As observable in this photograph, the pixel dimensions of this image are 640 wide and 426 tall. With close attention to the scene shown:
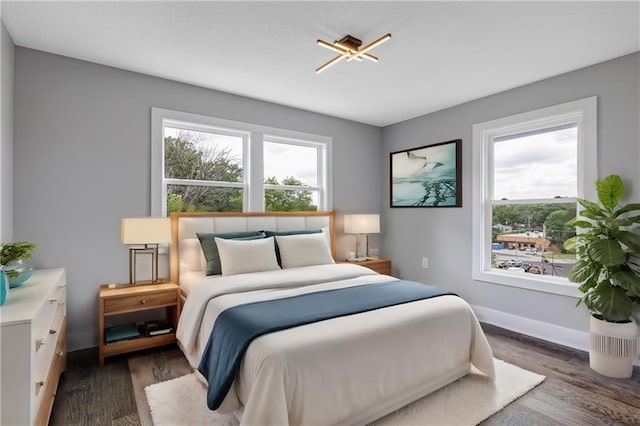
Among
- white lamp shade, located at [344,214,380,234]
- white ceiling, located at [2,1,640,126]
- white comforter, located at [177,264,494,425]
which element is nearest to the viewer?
white comforter, located at [177,264,494,425]

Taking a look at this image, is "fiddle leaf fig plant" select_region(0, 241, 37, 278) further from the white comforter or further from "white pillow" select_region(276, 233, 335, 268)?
"white pillow" select_region(276, 233, 335, 268)

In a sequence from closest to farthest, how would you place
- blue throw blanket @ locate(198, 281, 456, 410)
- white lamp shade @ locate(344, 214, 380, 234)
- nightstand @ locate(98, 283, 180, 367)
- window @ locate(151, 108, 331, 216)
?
blue throw blanket @ locate(198, 281, 456, 410)
nightstand @ locate(98, 283, 180, 367)
window @ locate(151, 108, 331, 216)
white lamp shade @ locate(344, 214, 380, 234)

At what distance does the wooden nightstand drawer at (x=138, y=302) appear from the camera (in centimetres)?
271

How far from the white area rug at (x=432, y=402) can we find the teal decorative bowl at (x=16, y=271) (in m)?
1.06

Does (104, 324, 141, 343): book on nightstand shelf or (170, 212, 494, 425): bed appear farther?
(104, 324, 141, 343): book on nightstand shelf

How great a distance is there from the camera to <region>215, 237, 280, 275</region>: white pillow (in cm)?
301

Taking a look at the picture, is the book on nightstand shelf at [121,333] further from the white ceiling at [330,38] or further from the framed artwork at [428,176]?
the framed artwork at [428,176]

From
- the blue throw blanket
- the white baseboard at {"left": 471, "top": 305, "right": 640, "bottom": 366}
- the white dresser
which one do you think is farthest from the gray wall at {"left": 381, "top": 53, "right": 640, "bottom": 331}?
the white dresser

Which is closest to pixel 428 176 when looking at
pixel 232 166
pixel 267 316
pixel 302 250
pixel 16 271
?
pixel 302 250

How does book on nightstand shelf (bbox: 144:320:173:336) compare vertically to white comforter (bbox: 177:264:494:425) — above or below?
below

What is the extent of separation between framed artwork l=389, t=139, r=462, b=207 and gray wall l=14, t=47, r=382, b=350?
2870 millimetres

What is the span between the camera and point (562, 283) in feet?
10.6

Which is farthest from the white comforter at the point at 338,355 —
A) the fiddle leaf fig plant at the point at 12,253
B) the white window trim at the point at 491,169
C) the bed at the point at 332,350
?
the white window trim at the point at 491,169

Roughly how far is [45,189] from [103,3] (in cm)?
160
